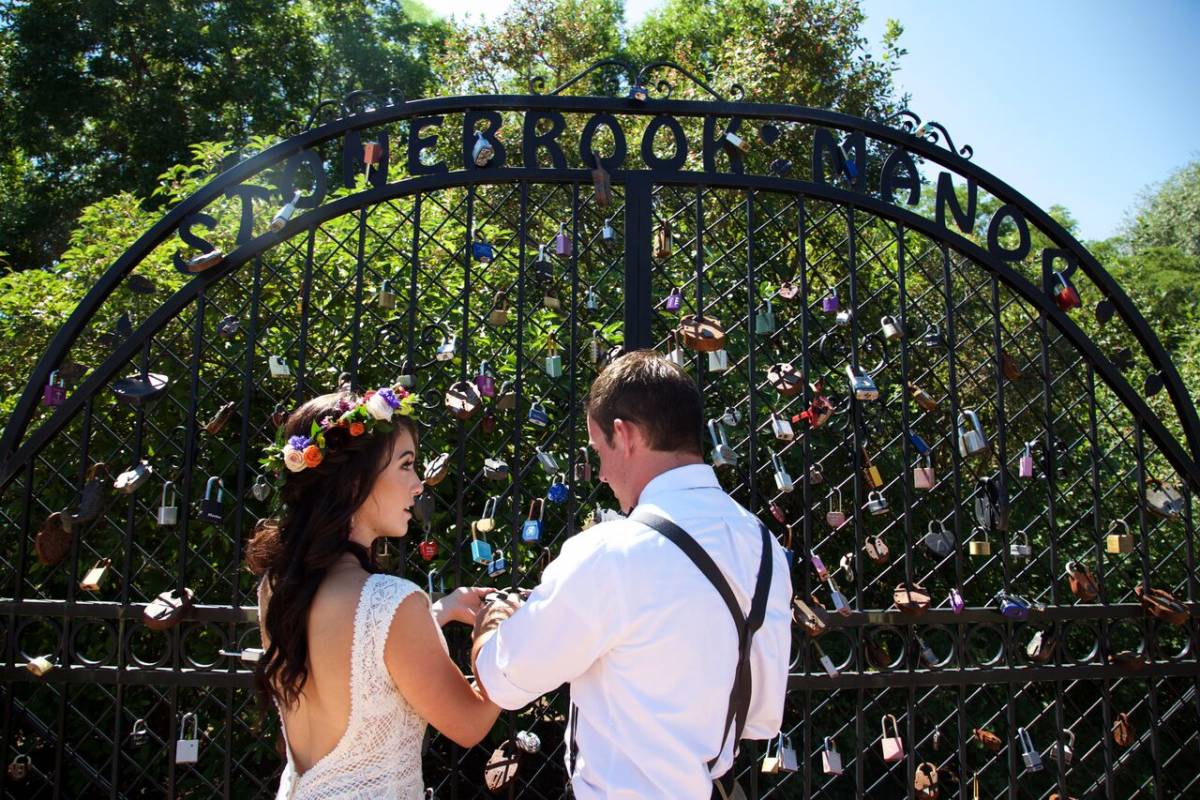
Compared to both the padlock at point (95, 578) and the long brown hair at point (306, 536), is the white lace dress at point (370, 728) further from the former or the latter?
the padlock at point (95, 578)

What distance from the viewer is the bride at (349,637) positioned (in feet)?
6.26

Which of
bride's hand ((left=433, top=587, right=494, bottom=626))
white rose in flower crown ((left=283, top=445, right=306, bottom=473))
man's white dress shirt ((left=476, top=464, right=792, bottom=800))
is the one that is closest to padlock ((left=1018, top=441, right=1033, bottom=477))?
man's white dress shirt ((left=476, top=464, right=792, bottom=800))

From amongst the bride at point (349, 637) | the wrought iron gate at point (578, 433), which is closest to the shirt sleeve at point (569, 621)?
the bride at point (349, 637)

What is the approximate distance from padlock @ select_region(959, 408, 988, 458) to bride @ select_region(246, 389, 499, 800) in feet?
6.19

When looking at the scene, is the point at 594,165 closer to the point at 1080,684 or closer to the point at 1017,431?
the point at 1017,431

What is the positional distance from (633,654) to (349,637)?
2.01 feet

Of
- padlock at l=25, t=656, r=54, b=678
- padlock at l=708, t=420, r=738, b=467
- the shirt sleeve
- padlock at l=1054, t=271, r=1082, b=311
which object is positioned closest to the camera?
the shirt sleeve

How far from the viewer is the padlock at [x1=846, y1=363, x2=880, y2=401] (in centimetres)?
300

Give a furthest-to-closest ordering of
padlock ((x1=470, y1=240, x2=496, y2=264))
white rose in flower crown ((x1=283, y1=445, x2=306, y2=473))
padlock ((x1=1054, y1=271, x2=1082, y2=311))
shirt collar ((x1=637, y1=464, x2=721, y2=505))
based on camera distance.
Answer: padlock ((x1=1054, y1=271, x2=1082, y2=311))
padlock ((x1=470, y1=240, x2=496, y2=264))
white rose in flower crown ((x1=283, y1=445, x2=306, y2=473))
shirt collar ((x1=637, y1=464, x2=721, y2=505))

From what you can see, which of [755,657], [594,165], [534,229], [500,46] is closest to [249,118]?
[500,46]

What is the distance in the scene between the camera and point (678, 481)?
1.88m

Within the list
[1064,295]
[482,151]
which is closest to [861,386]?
[1064,295]

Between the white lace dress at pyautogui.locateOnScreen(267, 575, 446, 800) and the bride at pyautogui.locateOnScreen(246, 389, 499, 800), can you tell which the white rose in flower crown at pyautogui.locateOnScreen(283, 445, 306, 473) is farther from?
the white lace dress at pyautogui.locateOnScreen(267, 575, 446, 800)

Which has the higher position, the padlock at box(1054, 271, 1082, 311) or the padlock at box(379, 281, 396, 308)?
the padlock at box(1054, 271, 1082, 311)
